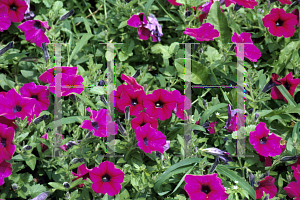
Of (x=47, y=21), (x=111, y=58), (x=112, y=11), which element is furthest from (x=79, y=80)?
(x=112, y=11)

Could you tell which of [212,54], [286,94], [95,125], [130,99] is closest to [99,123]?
[95,125]

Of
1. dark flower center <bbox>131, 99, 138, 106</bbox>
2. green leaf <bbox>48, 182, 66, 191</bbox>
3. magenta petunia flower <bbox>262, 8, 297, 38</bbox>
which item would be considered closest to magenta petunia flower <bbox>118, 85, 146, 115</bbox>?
dark flower center <bbox>131, 99, 138, 106</bbox>

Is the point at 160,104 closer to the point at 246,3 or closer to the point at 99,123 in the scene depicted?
the point at 99,123

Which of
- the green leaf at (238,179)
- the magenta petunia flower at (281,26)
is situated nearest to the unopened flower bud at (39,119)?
the green leaf at (238,179)

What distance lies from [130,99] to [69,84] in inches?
16.7

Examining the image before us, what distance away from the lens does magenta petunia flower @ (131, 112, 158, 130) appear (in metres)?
1.99

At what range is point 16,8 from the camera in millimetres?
2602

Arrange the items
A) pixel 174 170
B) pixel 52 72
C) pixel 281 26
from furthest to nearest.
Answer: pixel 281 26 < pixel 52 72 < pixel 174 170

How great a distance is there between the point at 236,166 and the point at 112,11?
174 centimetres

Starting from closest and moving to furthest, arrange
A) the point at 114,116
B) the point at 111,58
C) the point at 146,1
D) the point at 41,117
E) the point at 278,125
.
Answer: the point at 41,117 < the point at 114,116 < the point at 278,125 < the point at 111,58 < the point at 146,1

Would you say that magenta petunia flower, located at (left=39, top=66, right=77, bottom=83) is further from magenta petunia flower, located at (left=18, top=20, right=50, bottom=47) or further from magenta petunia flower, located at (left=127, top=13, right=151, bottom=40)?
magenta petunia flower, located at (left=127, top=13, right=151, bottom=40)

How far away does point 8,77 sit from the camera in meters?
2.65

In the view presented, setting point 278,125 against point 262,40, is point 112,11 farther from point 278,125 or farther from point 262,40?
point 278,125

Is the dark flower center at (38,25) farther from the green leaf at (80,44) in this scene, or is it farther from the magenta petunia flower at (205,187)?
the magenta petunia flower at (205,187)
